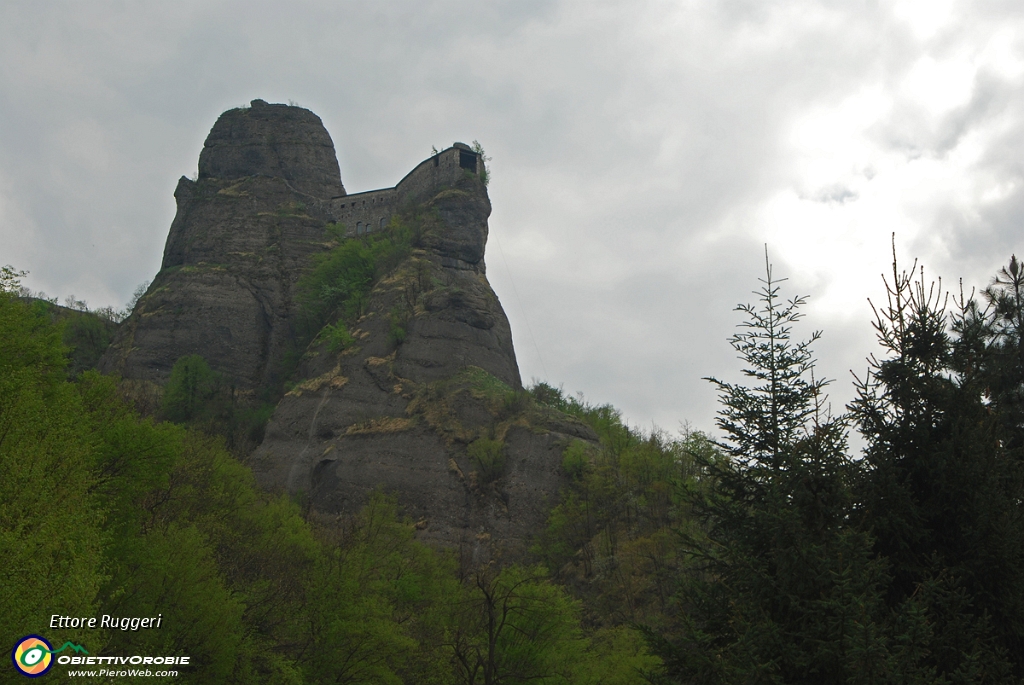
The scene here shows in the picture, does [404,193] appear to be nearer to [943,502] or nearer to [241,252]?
[241,252]

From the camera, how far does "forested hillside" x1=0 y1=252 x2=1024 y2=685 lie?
13.8 meters

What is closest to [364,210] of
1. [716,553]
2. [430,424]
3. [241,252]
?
[241,252]

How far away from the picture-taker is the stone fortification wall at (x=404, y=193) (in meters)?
73.2

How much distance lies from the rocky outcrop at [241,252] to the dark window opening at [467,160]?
13.9m

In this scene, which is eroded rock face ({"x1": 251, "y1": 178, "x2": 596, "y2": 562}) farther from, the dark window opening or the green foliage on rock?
the dark window opening

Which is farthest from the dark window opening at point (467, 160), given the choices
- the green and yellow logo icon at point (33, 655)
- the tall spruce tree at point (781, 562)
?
the green and yellow logo icon at point (33, 655)

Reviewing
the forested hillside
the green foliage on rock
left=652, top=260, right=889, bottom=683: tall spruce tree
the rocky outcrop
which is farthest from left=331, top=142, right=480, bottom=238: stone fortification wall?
left=652, top=260, right=889, bottom=683: tall spruce tree

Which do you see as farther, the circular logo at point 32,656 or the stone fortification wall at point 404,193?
the stone fortification wall at point 404,193

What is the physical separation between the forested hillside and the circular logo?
30 centimetres

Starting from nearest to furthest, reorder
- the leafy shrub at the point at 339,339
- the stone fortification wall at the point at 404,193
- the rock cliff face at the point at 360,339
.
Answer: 1. the rock cliff face at the point at 360,339
2. the leafy shrub at the point at 339,339
3. the stone fortification wall at the point at 404,193

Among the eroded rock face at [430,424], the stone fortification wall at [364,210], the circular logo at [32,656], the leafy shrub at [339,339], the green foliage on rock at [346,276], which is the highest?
the stone fortification wall at [364,210]

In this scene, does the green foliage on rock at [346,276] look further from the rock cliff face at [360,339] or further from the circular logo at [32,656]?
the circular logo at [32,656]

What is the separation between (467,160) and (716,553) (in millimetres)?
60621

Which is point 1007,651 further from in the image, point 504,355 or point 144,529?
point 504,355
